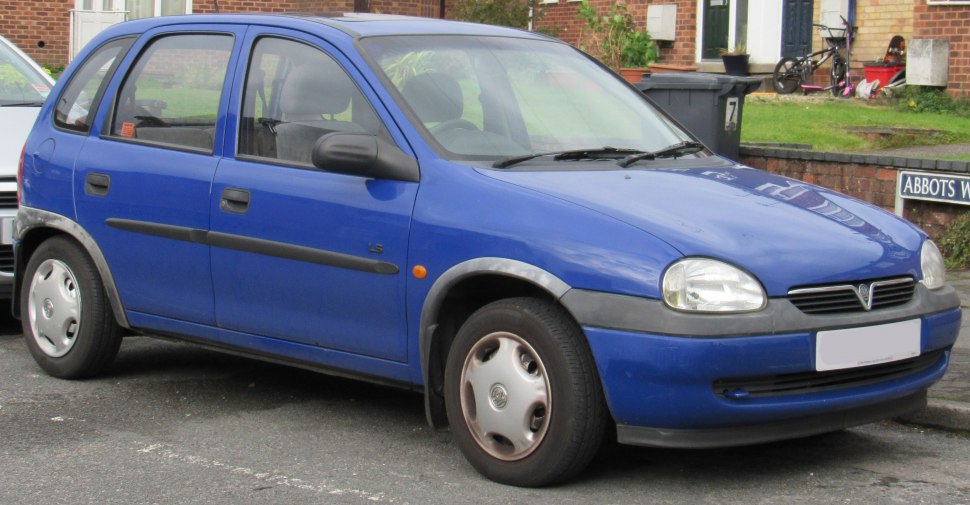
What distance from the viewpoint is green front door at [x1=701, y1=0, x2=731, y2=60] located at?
74.3ft

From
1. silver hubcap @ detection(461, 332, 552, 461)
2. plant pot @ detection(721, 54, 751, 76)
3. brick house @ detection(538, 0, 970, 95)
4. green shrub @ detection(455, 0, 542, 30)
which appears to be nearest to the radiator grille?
silver hubcap @ detection(461, 332, 552, 461)

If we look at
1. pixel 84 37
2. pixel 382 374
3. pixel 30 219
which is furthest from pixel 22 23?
pixel 382 374

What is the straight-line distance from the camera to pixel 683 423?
4.63m

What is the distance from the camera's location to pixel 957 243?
9.30m

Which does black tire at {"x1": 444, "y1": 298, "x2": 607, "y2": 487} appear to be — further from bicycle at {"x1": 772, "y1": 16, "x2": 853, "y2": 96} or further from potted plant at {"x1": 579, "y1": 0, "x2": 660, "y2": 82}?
bicycle at {"x1": 772, "y1": 16, "x2": 853, "y2": 96}

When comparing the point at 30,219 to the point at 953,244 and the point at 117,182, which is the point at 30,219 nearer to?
the point at 117,182

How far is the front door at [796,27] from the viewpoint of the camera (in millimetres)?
21656

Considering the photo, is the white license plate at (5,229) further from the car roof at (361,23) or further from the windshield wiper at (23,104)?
the car roof at (361,23)

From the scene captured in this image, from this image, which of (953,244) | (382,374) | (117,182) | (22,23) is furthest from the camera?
(22,23)

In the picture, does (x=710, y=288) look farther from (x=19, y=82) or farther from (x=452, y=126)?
(x=19, y=82)

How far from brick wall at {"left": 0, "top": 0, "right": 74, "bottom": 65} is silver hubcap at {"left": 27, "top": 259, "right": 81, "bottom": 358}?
60.2ft

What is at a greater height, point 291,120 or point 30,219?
point 291,120

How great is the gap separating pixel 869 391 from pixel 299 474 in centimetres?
202

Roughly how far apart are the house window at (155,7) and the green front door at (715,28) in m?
8.83
